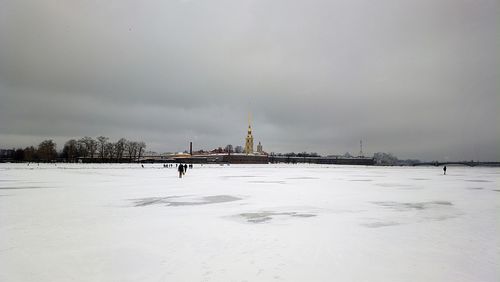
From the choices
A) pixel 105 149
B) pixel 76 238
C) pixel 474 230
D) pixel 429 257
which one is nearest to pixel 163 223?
pixel 76 238

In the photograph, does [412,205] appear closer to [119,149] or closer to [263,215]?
[263,215]

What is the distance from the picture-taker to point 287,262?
6.93m

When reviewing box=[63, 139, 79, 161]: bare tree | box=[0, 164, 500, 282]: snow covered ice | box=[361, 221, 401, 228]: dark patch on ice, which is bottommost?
box=[361, 221, 401, 228]: dark patch on ice

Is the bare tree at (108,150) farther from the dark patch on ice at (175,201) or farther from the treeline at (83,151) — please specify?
the dark patch on ice at (175,201)

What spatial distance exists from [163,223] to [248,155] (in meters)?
138

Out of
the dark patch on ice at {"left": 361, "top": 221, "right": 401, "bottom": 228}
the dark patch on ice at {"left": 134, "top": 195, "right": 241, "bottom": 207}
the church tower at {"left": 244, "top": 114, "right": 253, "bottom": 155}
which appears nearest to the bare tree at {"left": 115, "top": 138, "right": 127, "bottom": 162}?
A: the church tower at {"left": 244, "top": 114, "right": 253, "bottom": 155}

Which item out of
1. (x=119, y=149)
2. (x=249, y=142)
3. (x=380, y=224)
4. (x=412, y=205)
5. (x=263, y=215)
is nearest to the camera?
(x=380, y=224)

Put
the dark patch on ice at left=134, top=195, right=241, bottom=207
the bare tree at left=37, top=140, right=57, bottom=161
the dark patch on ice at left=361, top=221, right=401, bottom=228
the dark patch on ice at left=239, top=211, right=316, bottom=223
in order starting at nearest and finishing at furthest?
the dark patch on ice at left=361, top=221, right=401, bottom=228
the dark patch on ice at left=239, top=211, right=316, bottom=223
the dark patch on ice at left=134, top=195, right=241, bottom=207
the bare tree at left=37, top=140, right=57, bottom=161

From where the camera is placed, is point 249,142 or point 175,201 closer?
point 175,201

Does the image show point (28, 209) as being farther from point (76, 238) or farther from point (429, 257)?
point (429, 257)

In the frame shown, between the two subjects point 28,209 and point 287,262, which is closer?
point 287,262

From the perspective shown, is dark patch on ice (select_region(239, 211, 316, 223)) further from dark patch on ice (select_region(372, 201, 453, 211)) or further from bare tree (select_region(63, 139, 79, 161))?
bare tree (select_region(63, 139, 79, 161))

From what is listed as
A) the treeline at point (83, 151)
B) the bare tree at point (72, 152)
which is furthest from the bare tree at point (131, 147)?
the bare tree at point (72, 152)

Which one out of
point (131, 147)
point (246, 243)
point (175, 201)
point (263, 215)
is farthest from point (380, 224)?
point (131, 147)
